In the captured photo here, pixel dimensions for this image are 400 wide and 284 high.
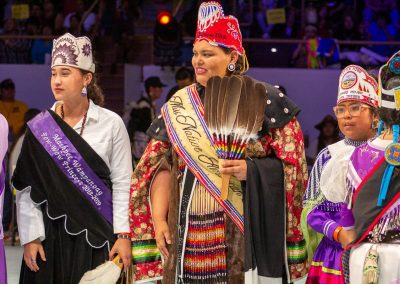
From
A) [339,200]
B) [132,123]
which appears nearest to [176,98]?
[339,200]

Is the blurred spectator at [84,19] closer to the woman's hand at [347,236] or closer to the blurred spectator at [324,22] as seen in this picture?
the blurred spectator at [324,22]

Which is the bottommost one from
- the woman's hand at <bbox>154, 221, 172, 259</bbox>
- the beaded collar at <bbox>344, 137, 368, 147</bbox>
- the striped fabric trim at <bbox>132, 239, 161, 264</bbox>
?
the striped fabric trim at <bbox>132, 239, 161, 264</bbox>

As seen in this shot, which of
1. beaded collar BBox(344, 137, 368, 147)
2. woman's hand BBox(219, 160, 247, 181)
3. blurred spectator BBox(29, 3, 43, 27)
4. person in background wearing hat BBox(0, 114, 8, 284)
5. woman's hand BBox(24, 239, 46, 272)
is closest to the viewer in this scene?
woman's hand BBox(219, 160, 247, 181)

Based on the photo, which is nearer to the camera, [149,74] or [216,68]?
[216,68]

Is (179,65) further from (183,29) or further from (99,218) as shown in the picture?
(99,218)

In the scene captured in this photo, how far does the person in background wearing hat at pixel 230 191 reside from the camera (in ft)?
13.9

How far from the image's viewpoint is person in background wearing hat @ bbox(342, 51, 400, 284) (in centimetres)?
370

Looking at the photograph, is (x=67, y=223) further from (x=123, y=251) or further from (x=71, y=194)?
(x=123, y=251)

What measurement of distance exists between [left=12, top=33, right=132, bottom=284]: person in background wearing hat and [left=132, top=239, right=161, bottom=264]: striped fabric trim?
0.96 feet

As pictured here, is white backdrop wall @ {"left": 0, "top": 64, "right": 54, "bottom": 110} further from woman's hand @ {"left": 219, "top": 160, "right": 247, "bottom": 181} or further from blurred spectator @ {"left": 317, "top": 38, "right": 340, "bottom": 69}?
woman's hand @ {"left": 219, "top": 160, "right": 247, "bottom": 181}

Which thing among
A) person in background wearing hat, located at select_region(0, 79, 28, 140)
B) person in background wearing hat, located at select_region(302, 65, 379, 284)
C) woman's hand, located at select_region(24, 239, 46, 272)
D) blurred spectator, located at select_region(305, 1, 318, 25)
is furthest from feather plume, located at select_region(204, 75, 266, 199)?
blurred spectator, located at select_region(305, 1, 318, 25)

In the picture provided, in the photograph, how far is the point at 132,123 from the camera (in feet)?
31.8

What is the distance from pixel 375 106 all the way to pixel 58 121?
1.50m

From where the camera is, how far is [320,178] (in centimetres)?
438
